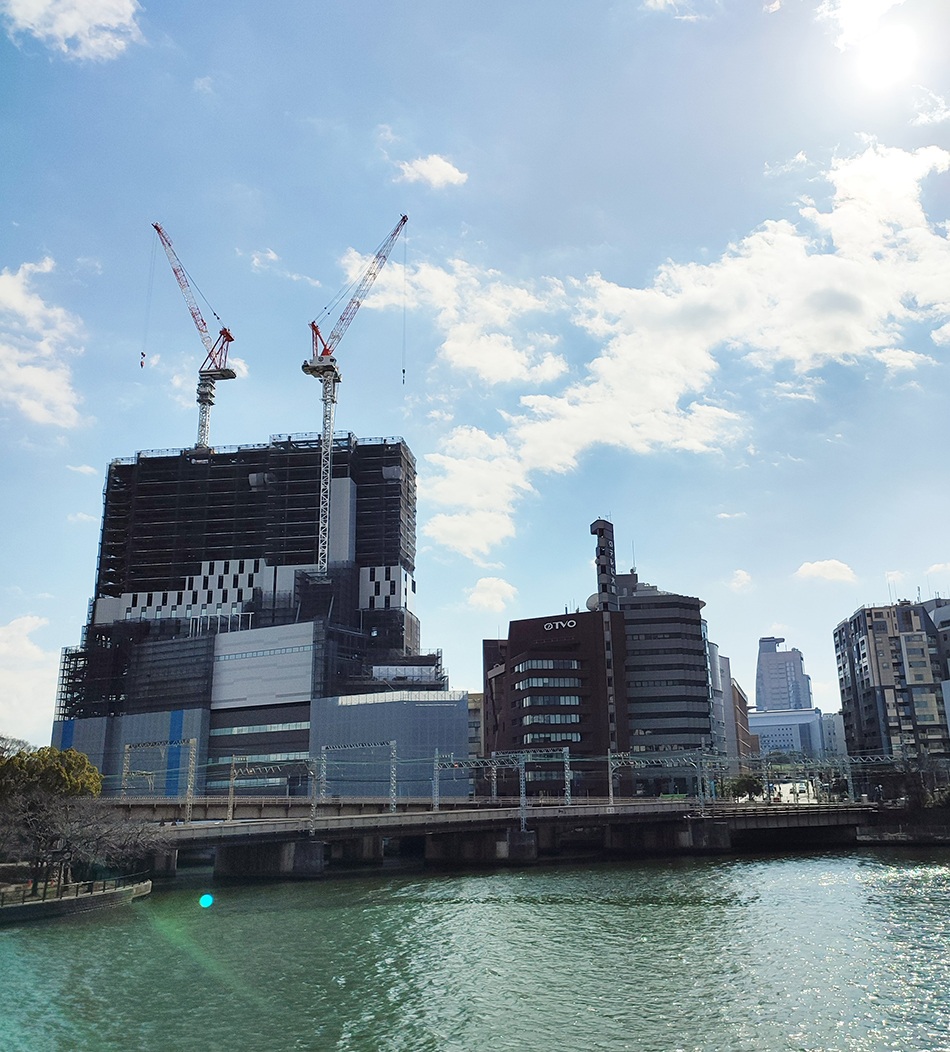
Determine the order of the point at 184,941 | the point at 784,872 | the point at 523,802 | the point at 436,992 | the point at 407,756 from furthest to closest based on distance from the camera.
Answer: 1. the point at 407,756
2. the point at 523,802
3. the point at 784,872
4. the point at 184,941
5. the point at 436,992

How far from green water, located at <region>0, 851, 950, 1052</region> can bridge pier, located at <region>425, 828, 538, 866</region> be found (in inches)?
1395

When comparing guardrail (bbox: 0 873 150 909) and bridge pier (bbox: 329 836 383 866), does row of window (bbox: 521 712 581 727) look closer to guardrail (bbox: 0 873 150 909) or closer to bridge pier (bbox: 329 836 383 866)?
bridge pier (bbox: 329 836 383 866)

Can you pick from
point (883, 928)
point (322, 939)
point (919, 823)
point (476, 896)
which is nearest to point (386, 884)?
point (476, 896)

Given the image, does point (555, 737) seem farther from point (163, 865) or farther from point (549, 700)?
point (163, 865)

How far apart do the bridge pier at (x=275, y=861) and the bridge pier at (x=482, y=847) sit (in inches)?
747

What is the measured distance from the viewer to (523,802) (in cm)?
11712

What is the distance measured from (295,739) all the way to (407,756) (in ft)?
93.5

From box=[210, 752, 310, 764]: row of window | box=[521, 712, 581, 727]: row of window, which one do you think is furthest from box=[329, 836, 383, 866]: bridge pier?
box=[521, 712, 581, 727]: row of window

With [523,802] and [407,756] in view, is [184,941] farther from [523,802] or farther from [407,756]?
[407,756]

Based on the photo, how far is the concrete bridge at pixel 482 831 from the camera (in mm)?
99188

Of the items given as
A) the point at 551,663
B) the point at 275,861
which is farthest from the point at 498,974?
the point at 551,663

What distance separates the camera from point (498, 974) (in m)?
48.8

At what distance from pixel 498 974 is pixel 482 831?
68.1 meters

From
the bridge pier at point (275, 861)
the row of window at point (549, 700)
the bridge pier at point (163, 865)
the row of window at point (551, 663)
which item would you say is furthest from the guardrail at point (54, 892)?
the row of window at point (551, 663)
